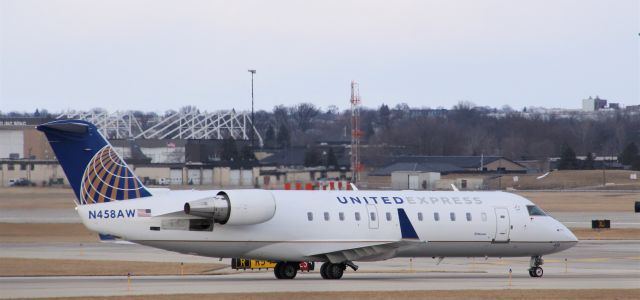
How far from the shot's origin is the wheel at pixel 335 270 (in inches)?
1400

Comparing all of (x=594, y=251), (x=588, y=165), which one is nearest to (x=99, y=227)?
(x=594, y=251)

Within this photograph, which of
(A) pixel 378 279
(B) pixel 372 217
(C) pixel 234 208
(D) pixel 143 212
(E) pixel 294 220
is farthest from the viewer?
(A) pixel 378 279

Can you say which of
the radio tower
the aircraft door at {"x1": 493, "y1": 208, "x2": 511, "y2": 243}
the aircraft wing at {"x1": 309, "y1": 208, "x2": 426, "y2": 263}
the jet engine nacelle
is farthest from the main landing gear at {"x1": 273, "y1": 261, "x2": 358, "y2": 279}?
the radio tower

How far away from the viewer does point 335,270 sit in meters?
35.6

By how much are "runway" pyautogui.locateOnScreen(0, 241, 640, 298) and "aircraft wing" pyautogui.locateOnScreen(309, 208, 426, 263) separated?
28.2 inches

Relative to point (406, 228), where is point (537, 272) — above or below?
below

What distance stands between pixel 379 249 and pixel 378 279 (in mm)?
1284

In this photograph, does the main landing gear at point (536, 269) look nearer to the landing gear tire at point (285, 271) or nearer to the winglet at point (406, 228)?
the winglet at point (406, 228)

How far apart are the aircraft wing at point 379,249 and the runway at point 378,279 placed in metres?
0.72

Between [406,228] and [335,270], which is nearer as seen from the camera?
[335,270]

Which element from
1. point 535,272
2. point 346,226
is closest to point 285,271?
point 346,226

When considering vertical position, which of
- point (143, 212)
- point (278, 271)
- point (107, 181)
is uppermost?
point (107, 181)

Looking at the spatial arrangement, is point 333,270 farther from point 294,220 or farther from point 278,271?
point 294,220

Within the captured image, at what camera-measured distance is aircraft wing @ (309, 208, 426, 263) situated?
116 feet
